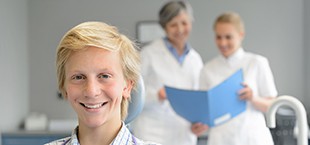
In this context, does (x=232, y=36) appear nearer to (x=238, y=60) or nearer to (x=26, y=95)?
(x=238, y=60)

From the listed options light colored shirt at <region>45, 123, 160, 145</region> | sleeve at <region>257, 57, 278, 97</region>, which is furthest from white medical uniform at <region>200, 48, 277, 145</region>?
light colored shirt at <region>45, 123, 160, 145</region>

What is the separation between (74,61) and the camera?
101 centimetres

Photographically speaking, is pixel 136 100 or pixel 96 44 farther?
pixel 136 100

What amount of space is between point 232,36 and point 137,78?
116 cm

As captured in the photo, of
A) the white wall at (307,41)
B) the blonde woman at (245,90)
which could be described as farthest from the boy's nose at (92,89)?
the white wall at (307,41)

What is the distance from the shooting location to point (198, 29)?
14.2 feet

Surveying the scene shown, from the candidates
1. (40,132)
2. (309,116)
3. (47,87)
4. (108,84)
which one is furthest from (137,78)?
(47,87)

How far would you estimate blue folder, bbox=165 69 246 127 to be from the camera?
2068mm

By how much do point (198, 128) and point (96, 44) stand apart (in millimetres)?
1307

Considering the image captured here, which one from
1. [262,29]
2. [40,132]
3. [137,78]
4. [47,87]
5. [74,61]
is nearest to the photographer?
[74,61]

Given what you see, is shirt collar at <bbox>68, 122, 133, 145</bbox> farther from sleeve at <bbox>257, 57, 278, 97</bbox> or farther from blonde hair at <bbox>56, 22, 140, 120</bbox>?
sleeve at <bbox>257, 57, 278, 97</bbox>

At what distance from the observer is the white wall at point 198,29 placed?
4262mm

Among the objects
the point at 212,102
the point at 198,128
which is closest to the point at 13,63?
the point at 198,128

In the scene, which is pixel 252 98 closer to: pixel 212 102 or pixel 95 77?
pixel 212 102
